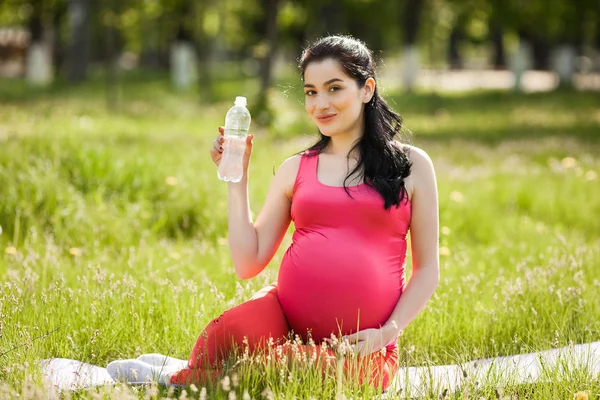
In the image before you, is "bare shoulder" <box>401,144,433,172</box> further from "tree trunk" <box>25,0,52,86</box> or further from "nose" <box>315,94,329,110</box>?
"tree trunk" <box>25,0,52,86</box>

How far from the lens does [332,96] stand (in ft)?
11.7

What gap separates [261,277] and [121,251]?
149cm

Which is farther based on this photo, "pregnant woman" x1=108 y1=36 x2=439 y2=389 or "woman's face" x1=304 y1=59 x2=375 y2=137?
"woman's face" x1=304 y1=59 x2=375 y2=137

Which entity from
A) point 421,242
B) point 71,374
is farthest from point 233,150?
point 71,374

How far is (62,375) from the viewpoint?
3.46 meters

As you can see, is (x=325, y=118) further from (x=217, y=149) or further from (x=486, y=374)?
(x=486, y=374)

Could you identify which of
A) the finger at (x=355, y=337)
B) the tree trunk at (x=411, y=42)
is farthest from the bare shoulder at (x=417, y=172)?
the tree trunk at (x=411, y=42)

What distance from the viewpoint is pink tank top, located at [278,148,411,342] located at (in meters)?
3.45

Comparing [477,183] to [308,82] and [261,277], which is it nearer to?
[261,277]

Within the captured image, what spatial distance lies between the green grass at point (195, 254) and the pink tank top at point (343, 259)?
0.29 m

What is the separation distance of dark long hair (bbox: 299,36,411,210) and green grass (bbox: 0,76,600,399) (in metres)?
0.62

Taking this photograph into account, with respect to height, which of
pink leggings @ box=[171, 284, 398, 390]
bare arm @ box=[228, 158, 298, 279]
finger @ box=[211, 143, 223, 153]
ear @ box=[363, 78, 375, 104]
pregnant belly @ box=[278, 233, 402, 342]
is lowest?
pink leggings @ box=[171, 284, 398, 390]

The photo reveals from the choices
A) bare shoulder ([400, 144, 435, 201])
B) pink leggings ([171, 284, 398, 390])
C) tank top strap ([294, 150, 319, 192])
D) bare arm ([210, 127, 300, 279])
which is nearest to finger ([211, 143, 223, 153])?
bare arm ([210, 127, 300, 279])

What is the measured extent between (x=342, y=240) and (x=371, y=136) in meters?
0.52
